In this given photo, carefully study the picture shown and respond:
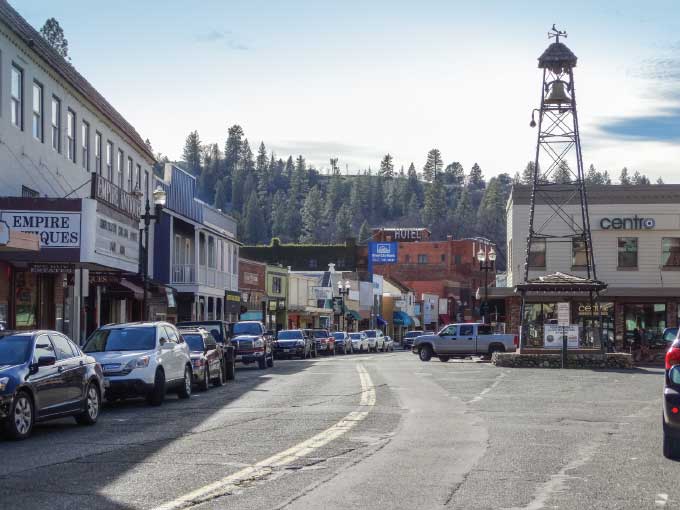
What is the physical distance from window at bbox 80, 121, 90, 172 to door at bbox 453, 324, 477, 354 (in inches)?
781

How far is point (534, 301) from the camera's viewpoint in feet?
177

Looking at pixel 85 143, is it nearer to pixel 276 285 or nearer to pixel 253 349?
pixel 253 349

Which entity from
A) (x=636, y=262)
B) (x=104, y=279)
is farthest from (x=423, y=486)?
(x=636, y=262)

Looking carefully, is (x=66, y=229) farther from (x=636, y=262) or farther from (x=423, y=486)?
(x=636, y=262)

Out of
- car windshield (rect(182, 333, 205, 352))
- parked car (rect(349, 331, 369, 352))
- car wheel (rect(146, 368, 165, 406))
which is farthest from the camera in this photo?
parked car (rect(349, 331, 369, 352))

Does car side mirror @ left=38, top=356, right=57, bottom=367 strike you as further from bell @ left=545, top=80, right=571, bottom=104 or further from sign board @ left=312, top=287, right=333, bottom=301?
sign board @ left=312, top=287, right=333, bottom=301

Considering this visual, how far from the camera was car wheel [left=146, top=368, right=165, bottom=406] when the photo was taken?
871 inches

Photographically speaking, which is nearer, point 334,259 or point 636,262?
point 636,262

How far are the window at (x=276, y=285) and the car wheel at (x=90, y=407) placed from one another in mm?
60149

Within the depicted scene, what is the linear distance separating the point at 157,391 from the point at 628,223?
39654mm

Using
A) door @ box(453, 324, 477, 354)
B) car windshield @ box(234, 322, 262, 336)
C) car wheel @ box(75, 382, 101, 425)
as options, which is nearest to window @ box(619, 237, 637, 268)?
door @ box(453, 324, 477, 354)

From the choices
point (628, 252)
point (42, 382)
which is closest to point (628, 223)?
point (628, 252)

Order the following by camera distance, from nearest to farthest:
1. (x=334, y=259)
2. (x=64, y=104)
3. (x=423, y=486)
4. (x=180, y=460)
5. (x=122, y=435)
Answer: (x=423, y=486), (x=180, y=460), (x=122, y=435), (x=64, y=104), (x=334, y=259)

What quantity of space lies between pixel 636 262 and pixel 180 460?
4777 centimetres
